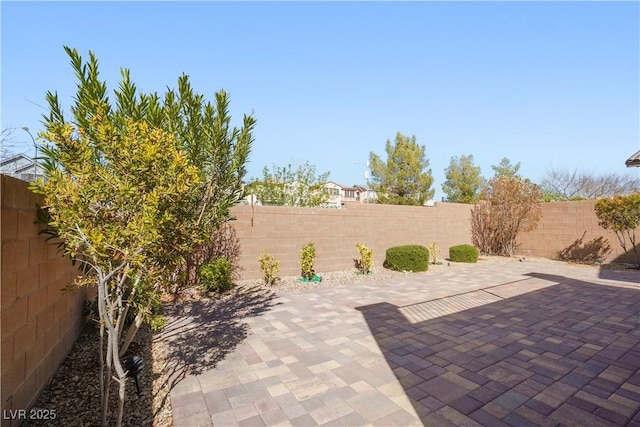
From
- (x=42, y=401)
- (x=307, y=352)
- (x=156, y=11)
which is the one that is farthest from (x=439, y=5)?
(x=42, y=401)

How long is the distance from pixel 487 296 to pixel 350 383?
5.22m

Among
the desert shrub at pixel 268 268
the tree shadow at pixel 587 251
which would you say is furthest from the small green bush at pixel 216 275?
the tree shadow at pixel 587 251

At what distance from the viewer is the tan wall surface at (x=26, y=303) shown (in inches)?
86.1

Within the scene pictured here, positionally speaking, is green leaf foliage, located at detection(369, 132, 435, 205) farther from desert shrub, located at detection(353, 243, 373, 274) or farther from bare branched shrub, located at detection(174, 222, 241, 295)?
bare branched shrub, located at detection(174, 222, 241, 295)

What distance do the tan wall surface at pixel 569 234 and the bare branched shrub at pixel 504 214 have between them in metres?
0.53

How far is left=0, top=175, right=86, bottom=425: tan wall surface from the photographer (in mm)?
2188

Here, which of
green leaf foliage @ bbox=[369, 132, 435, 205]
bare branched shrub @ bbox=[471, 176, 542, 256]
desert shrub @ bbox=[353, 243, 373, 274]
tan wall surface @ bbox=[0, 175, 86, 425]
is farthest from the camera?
green leaf foliage @ bbox=[369, 132, 435, 205]

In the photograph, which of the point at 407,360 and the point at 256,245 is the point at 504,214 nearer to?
the point at 256,245

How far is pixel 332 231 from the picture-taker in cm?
990

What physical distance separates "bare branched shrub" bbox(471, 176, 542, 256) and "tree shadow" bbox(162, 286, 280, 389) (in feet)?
38.8

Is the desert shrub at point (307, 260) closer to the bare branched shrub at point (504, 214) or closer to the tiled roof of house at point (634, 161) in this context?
the tiled roof of house at point (634, 161)

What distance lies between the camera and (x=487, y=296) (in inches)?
277

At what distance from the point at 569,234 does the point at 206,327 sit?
48.4 feet

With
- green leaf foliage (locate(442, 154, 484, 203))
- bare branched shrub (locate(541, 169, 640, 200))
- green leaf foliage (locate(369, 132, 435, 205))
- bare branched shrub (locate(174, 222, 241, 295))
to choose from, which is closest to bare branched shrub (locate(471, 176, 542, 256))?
green leaf foliage (locate(369, 132, 435, 205))
